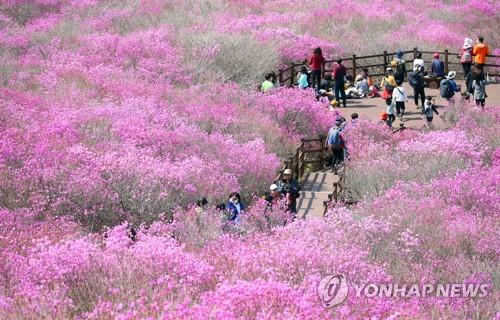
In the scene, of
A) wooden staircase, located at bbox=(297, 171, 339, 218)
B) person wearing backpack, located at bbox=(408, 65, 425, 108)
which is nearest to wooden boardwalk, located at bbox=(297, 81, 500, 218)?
wooden staircase, located at bbox=(297, 171, 339, 218)

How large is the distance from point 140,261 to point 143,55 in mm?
19122

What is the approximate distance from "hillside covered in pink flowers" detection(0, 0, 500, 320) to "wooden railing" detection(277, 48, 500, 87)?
830mm

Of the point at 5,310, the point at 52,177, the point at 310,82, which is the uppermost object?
the point at 5,310

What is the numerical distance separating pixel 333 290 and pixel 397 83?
1598 cm

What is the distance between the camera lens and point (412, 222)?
51.7 feet

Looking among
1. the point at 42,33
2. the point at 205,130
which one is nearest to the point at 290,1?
the point at 42,33

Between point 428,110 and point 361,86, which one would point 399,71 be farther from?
point 428,110

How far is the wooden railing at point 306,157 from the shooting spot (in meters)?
21.5

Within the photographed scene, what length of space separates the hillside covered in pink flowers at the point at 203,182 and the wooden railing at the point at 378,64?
83 centimetres

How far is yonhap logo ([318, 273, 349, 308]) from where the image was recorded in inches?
452

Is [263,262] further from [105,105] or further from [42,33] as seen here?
[42,33]

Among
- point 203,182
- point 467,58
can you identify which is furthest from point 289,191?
point 467,58

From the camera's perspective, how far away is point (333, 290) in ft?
39.0

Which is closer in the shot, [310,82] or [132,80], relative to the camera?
[132,80]
